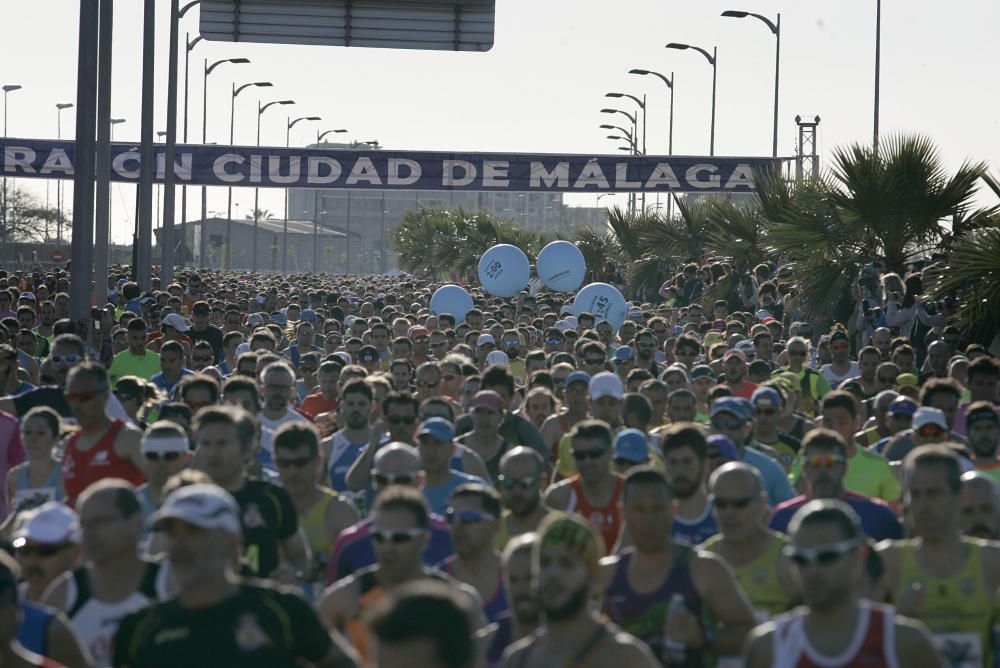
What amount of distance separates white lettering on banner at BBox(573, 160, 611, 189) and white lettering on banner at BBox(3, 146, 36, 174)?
15.7m

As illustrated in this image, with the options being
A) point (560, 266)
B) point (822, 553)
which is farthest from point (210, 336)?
point (560, 266)

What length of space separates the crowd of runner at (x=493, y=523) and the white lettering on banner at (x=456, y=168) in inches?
1554

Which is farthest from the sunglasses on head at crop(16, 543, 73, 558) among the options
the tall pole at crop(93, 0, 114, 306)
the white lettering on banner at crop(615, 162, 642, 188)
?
the white lettering on banner at crop(615, 162, 642, 188)

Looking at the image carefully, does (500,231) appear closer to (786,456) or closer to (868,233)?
(868,233)

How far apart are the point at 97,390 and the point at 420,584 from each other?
547cm

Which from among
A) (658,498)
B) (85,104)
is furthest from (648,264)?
(658,498)

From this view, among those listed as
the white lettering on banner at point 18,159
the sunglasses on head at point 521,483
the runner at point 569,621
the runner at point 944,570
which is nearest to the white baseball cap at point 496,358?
the sunglasses on head at point 521,483

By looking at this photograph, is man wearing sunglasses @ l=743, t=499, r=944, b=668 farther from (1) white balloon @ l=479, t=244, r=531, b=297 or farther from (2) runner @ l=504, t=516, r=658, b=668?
(1) white balloon @ l=479, t=244, r=531, b=297

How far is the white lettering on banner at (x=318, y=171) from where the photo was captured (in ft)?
178

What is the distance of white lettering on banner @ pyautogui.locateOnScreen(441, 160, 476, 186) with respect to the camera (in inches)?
2160

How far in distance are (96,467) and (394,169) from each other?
46.0 m

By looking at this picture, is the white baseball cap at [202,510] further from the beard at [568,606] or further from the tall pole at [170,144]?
the tall pole at [170,144]

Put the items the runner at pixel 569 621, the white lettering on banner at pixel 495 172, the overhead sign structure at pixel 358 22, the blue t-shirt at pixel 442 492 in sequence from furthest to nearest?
the white lettering on banner at pixel 495 172, the overhead sign structure at pixel 358 22, the blue t-shirt at pixel 442 492, the runner at pixel 569 621

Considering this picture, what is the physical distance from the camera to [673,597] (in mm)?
6301
